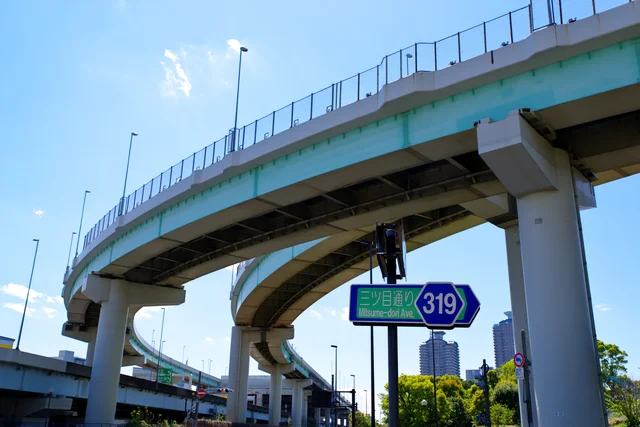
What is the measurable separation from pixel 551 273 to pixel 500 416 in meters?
56.2

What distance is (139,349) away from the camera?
9438cm

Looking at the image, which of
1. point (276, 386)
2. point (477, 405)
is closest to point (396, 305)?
point (276, 386)

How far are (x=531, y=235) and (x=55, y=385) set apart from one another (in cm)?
3709

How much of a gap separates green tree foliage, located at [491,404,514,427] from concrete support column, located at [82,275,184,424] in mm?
41826

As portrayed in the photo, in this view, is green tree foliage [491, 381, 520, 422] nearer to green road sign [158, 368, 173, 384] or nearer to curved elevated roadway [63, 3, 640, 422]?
green road sign [158, 368, 173, 384]

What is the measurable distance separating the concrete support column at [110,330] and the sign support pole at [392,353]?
106 ft

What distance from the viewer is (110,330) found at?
37.9m

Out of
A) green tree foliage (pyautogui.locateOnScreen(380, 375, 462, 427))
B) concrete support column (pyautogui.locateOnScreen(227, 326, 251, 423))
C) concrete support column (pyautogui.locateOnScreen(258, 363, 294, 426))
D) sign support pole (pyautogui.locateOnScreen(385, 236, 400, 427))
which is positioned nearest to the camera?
sign support pole (pyautogui.locateOnScreen(385, 236, 400, 427))

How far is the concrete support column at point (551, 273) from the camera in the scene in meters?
16.3

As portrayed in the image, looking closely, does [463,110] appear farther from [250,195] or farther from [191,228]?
[191,228]

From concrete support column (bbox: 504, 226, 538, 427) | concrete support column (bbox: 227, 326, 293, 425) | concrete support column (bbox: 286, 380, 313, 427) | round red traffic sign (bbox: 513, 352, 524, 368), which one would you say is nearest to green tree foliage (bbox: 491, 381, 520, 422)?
concrete support column (bbox: 286, 380, 313, 427)

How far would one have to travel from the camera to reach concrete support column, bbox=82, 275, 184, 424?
36188mm

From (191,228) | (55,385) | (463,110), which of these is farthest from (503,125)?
(55,385)

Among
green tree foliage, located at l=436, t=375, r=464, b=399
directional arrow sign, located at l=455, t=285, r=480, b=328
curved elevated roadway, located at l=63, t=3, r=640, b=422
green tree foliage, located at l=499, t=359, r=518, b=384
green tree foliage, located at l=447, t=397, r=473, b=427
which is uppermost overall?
curved elevated roadway, located at l=63, t=3, r=640, b=422
